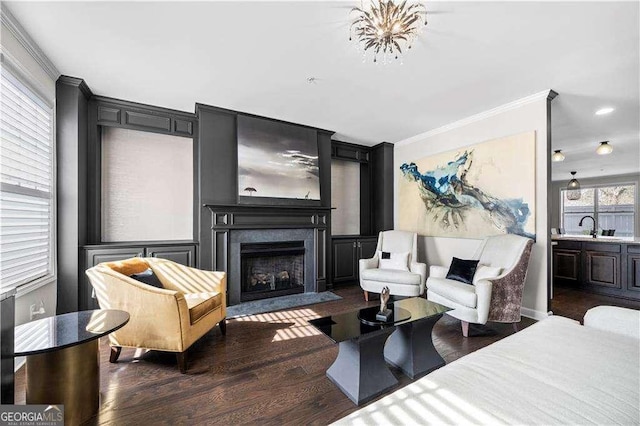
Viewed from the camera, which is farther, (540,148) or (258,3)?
(540,148)

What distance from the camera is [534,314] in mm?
3266

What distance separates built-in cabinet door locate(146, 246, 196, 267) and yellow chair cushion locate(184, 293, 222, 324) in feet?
3.26

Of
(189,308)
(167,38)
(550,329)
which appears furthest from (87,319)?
(550,329)

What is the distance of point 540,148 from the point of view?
322 centimetres

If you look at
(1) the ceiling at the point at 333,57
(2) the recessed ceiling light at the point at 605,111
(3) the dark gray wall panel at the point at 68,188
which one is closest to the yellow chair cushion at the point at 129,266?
(3) the dark gray wall panel at the point at 68,188

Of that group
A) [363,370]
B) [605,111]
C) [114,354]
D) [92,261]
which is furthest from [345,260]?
[605,111]

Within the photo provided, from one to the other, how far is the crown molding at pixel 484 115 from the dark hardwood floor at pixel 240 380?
270 centimetres

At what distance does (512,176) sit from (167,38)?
4080 millimetres

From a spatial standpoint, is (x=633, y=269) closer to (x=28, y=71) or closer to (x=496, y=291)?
(x=496, y=291)

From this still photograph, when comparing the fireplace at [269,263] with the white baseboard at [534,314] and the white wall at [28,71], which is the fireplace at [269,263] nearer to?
the white wall at [28,71]

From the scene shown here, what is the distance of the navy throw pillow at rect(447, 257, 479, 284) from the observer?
124 inches

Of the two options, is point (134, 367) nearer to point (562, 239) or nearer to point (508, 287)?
point (508, 287)

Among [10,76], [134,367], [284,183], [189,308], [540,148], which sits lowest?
[134,367]

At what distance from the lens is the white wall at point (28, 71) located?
2.04 metres
